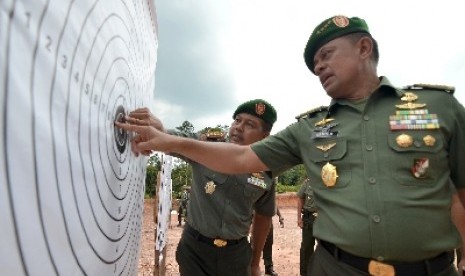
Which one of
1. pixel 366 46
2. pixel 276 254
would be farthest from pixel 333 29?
pixel 276 254

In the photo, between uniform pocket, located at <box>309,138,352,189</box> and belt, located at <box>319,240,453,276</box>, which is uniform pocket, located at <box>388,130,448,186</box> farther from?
belt, located at <box>319,240,453,276</box>

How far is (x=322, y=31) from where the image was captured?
5.71 ft

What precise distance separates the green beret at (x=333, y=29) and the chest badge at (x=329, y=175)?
62cm

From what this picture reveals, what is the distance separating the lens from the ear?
1.72 metres

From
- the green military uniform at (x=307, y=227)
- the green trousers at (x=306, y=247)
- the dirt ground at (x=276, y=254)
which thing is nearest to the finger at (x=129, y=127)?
the green military uniform at (x=307, y=227)

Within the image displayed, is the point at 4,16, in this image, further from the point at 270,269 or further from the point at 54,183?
the point at 270,269

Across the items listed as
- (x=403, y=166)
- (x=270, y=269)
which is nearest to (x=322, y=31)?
(x=403, y=166)

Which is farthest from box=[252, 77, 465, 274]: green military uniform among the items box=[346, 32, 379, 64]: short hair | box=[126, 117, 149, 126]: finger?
box=[126, 117, 149, 126]: finger

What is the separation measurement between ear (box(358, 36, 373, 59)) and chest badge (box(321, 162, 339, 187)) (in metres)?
0.60

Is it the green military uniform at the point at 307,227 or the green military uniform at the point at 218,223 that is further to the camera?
the green military uniform at the point at 307,227

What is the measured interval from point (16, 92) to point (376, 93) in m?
1.43

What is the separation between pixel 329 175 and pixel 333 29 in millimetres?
720

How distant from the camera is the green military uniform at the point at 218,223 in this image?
2.35 m

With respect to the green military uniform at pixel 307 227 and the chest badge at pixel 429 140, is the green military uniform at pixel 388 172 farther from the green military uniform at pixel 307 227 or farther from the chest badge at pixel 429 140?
the green military uniform at pixel 307 227
